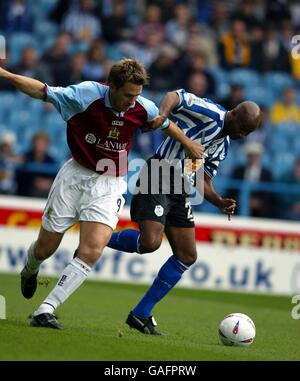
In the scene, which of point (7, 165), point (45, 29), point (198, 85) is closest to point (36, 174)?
point (7, 165)

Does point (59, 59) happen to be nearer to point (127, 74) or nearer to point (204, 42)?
point (204, 42)

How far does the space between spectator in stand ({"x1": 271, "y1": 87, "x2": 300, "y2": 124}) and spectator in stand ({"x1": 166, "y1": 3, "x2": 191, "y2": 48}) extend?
7.85 ft

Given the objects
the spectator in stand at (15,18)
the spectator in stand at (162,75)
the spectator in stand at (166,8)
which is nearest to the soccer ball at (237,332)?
the spectator in stand at (162,75)

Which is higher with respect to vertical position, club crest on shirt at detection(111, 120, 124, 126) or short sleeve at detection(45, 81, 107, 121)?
short sleeve at detection(45, 81, 107, 121)

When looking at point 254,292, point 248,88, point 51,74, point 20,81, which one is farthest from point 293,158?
point 20,81

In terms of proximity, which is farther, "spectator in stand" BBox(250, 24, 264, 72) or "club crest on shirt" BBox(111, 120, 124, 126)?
"spectator in stand" BBox(250, 24, 264, 72)

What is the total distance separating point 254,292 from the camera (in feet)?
49.3

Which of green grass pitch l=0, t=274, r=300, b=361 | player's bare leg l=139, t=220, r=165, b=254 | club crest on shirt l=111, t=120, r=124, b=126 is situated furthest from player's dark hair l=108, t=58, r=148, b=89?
green grass pitch l=0, t=274, r=300, b=361

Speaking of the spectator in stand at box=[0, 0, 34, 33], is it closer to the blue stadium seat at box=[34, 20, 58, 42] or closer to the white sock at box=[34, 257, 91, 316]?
the blue stadium seat at box=[34, 20, 58, 42]

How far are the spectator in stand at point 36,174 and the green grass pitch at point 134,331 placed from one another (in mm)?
1972

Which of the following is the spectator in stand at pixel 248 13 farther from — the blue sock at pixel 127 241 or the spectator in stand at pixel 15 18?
the blue sock at pixel 127 241

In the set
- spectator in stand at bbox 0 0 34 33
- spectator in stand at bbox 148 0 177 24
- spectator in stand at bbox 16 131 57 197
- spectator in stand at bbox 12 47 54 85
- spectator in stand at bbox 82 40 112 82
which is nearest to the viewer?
spectator in stand at bbox 16 131 57 197

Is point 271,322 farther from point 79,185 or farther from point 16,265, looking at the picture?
point 16,265

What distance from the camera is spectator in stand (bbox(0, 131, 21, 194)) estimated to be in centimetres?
1495
